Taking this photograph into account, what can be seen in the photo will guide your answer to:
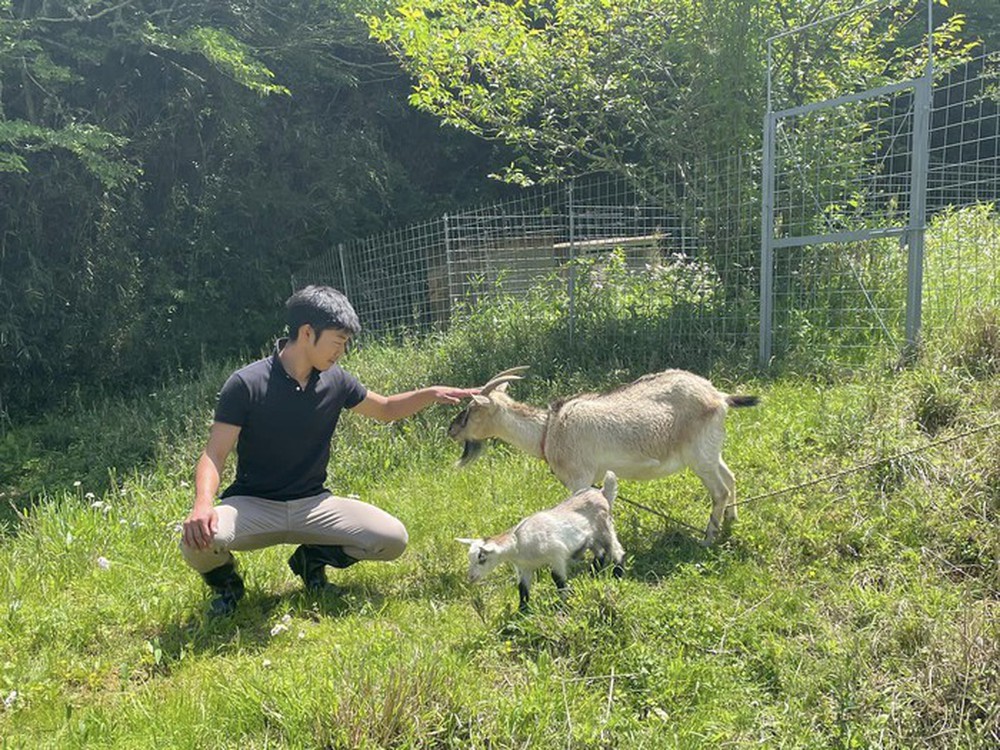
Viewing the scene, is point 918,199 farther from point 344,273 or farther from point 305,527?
point 344,273

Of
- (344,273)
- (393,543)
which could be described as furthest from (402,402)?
(344,273)

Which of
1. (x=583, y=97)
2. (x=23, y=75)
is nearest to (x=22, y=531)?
(x=583, y=97)

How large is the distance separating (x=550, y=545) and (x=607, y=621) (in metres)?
0.44

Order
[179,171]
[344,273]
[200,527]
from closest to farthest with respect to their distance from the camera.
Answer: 1. [200,527]
2. [344,273]
3. [179,171]

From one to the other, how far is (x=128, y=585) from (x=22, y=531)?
66.7 inches

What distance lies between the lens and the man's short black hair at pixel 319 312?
3.63m

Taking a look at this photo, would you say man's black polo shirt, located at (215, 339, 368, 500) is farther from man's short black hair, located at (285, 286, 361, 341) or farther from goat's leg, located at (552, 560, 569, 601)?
goat's leg, located at (552, 560, 569, 601)

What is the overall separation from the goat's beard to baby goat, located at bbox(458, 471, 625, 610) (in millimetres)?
1155

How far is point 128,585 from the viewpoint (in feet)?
13.6

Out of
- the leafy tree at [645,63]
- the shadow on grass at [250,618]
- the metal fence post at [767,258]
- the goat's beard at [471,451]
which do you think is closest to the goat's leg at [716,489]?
the goat's beard at [471,451]

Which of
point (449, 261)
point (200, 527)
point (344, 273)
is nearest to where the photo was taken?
point (200, 527)

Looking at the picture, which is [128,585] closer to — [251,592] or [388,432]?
[251,592]

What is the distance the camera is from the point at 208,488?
3393mm

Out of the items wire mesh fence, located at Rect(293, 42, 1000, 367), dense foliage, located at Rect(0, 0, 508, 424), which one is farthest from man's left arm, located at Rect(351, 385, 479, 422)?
dense foliage, located at Rect(0, 0, 508, 424)
